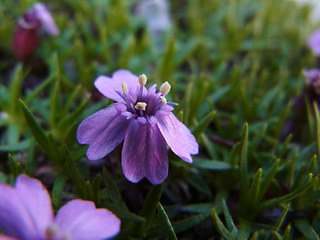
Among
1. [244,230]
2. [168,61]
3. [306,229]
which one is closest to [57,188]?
[244,230]

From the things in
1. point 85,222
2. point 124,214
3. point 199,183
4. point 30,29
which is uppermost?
point 30,29

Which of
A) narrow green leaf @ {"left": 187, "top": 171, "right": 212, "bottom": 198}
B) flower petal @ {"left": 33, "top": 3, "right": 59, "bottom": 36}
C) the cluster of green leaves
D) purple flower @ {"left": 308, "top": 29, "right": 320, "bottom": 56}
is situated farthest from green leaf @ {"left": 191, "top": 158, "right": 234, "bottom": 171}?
purple flower @ {"left": 308, "top": 29, "right": 320, "bottom": 56}

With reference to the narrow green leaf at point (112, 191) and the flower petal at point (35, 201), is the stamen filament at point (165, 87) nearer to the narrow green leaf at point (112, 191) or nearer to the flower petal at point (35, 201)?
the narrow green leaf at point (112, 191)

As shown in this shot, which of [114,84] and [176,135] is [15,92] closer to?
[114,84]

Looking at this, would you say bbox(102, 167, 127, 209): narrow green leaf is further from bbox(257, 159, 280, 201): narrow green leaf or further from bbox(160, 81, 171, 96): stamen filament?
bbox(257, 159, 280, 201): narrow green leaf

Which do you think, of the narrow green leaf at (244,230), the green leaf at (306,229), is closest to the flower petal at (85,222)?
the narrow green leaf at (244,230)

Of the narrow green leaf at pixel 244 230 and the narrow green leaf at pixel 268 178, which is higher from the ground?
the narrow green leaf at pixel 268 178

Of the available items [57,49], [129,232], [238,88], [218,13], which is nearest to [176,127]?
[129,232]
